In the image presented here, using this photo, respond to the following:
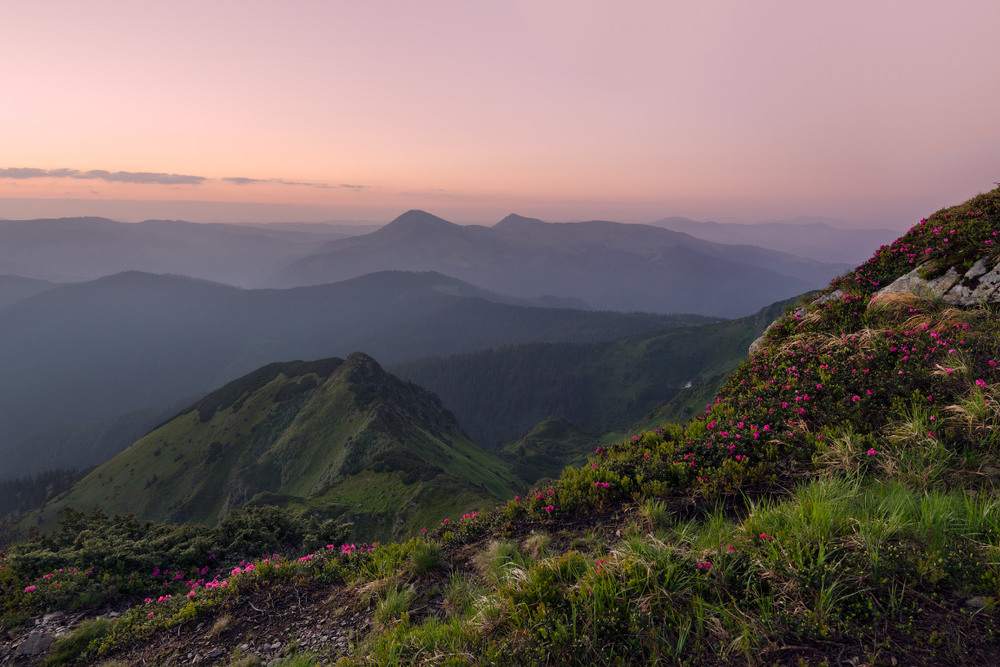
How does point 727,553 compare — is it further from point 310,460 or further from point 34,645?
point 310,460

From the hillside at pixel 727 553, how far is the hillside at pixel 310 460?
119ft

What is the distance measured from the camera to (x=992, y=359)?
7.80 meters

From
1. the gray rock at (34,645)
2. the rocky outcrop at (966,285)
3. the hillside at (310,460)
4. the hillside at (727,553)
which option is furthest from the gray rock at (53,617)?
the hillside at (310,460)

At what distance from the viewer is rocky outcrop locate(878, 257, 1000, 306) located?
391 inches

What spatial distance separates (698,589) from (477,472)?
75.0 metres

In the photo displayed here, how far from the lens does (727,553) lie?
5.17m

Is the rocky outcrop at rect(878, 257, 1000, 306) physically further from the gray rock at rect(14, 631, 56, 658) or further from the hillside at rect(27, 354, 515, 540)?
the hillside at rect(27, 354, 515, 540)

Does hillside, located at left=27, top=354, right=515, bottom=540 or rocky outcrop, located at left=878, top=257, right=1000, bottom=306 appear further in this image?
hillside, located at left=27, top=354, right=515, bottom=540

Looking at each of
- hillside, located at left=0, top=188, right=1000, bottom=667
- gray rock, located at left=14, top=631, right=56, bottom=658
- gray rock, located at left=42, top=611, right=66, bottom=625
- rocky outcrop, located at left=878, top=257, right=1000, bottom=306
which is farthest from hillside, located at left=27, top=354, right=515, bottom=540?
rocky outcrop, located at left=878, top=257, right=1000, bottom=306

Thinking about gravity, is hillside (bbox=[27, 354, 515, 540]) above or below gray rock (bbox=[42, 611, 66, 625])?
below

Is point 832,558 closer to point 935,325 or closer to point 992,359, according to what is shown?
point 992,359

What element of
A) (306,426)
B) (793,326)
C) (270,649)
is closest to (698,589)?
(270,649)

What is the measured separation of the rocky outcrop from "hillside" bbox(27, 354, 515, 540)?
38.9m

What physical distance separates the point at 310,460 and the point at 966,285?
252ft
